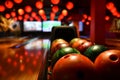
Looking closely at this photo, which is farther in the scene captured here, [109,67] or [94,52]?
[94,52]

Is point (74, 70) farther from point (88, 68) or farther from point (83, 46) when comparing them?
point (83, 46)

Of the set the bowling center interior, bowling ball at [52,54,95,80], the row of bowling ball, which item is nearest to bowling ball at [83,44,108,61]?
the bowling center interior

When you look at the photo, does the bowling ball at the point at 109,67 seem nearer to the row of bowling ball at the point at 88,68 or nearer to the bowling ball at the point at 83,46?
the row of bowling ball at the point at 88,68

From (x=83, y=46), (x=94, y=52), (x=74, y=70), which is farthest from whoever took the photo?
(x=83, y=46)

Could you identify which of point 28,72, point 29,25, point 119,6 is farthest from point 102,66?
point 29,25

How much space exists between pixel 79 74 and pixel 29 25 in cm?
2204

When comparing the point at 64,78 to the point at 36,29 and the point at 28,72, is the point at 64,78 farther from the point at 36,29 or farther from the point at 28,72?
the point at 36,29

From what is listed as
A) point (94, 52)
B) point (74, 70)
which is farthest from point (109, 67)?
point (94, 52)

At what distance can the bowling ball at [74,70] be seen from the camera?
169 cm

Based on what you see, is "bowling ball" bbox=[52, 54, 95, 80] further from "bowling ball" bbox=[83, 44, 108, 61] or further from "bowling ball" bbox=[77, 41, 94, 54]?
"bowling ball" bbox=[77, 41, 94, 54]

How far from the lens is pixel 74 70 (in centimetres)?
171

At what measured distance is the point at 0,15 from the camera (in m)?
18.4

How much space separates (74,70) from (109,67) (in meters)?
0.28

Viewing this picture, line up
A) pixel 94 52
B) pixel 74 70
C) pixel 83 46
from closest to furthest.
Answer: pixel 74 70
pixel 94 52
pixel 83 46
